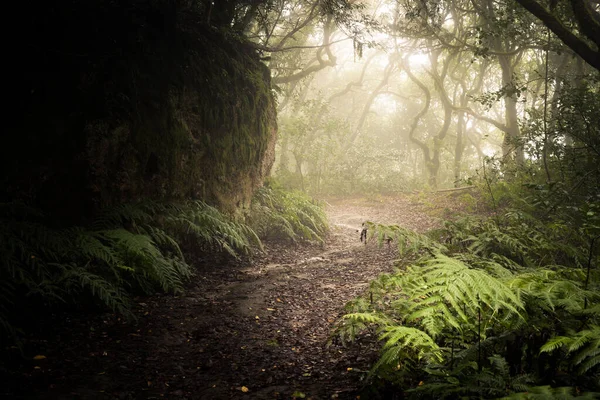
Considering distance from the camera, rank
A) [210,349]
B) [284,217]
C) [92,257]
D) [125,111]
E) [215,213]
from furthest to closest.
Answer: [284,217], [215,213], [125,111], [92,257], [210,349]

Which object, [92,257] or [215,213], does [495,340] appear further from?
[215,213]

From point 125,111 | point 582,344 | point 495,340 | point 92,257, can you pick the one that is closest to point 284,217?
point 125,111

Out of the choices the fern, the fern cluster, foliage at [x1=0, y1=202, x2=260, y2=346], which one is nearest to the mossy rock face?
foliage at [x1=0, y1=202, x2=260, y2=346]

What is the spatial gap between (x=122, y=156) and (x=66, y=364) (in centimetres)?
332

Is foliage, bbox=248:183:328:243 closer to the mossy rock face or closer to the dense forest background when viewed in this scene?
the dense forest background

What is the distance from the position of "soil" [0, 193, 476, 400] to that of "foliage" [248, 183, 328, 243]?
103 inches

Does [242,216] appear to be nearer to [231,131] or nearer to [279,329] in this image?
[231,131]

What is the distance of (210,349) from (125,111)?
393 cm

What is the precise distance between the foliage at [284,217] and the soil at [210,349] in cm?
262

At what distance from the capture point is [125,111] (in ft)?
18.5

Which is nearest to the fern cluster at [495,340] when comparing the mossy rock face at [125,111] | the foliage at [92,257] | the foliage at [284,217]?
the foliage at [92,257]

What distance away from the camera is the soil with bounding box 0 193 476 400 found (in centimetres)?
287

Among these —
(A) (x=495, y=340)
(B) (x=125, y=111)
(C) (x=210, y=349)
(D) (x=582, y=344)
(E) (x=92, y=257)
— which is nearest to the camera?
(D) (x=582, y=344)

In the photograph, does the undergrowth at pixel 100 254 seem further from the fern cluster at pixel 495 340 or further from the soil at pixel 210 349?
the fern cluster at pixel 495 340
